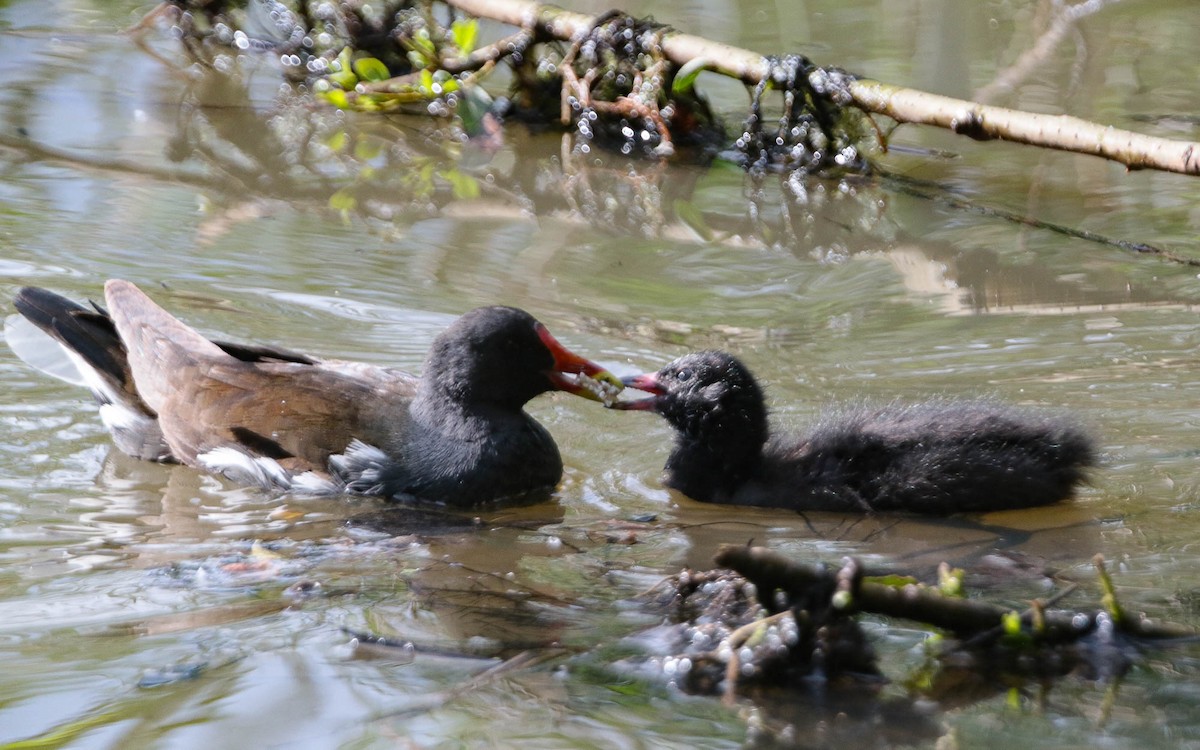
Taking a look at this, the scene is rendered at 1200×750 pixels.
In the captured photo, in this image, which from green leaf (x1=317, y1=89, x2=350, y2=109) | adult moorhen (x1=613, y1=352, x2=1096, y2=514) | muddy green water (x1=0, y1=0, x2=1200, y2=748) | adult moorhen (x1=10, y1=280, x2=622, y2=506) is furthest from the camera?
green leaf (x1=317, y1=89, x2=350, y2=109)

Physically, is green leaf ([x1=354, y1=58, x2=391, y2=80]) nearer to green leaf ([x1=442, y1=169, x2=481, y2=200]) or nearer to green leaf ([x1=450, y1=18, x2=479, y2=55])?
green leaf ([x1=450, y1=18, x2=479, y2=55])

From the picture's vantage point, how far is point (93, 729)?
3.07 m

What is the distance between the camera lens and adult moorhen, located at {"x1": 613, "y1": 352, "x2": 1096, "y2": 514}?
4949 mm

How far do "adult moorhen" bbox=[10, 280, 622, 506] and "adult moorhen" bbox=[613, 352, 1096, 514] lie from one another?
1.16ft

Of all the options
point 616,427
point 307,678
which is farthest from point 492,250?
point 307,678

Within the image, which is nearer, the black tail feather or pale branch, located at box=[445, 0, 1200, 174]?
the black tail feather

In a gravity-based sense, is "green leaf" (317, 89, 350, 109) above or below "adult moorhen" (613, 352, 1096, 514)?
above

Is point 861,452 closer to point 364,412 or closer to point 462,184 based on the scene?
point 364,412

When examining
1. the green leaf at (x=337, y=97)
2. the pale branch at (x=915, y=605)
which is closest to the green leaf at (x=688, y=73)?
the green leaf at (x=337, y=97)

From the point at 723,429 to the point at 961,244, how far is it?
9.30 feet

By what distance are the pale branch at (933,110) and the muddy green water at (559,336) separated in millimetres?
433

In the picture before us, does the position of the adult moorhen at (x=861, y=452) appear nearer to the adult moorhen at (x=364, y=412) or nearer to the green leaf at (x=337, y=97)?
the adult moorhen at (x=364, y=412)

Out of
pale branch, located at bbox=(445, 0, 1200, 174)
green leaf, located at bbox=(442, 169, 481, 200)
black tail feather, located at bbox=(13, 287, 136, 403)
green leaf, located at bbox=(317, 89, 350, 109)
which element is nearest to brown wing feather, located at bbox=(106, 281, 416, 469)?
black tail feather, located at bbox=(13, 287, 136, 403)

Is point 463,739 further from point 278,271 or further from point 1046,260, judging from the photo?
point 1046,260
